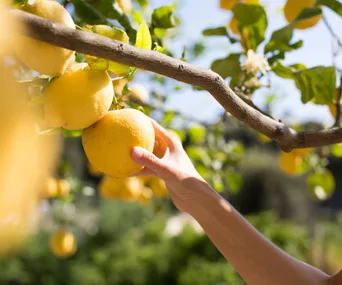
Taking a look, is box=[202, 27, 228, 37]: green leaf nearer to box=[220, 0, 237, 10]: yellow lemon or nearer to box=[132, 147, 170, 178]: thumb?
box=[220, 0, 237, 10]: yellow lemon

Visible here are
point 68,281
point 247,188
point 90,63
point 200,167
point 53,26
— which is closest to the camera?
point 53,26

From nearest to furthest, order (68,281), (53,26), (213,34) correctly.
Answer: (53,26)
(213,34)
(68,281)

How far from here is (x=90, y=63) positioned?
1.79 ft

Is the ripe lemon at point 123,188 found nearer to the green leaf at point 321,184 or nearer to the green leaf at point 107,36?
the green leaf at point 321,184

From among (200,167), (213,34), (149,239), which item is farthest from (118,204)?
(213,34)

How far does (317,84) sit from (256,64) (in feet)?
0.41

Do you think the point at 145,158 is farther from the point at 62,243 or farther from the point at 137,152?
the point at 62,243

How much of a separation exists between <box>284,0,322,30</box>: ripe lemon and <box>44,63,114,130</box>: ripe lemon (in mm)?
529

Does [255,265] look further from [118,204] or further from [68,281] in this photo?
[118,204]

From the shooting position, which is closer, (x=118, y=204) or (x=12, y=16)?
(x=12, y=16)

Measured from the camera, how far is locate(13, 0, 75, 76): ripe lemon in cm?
49

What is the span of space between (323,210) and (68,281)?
298 inches

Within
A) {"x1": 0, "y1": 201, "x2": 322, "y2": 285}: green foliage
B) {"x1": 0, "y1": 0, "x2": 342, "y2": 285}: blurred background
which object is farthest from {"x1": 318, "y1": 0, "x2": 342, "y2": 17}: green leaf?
{"x1": 0, "y1": 201, "x2": 322, "y2": 285}: green foliage

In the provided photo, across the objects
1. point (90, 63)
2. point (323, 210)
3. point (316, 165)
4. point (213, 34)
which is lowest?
point (323, 210)
